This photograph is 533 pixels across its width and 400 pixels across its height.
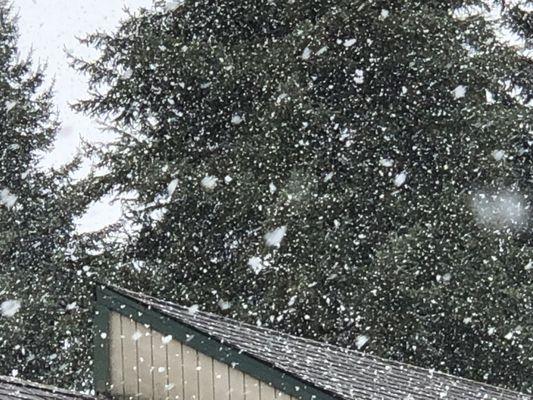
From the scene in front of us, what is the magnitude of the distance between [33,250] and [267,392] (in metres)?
17.5

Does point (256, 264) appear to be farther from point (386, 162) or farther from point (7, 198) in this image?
point (7, 198)

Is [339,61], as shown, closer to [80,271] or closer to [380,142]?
[380,142]

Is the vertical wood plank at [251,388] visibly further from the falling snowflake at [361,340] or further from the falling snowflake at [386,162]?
the falling snowflake at [386,162]

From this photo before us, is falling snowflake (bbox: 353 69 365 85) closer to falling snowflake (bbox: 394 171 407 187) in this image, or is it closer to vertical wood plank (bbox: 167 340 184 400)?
falling snowflake (bbox: 394 171 407 187)

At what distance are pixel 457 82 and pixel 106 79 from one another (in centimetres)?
730

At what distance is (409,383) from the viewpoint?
30.6ft

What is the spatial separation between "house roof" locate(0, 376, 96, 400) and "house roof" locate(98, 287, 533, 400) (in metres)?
0.93

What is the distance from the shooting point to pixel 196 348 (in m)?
7.77

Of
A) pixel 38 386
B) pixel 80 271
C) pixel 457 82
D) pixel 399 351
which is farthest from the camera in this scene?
pixel 80 271

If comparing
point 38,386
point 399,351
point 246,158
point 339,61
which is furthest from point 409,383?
point 339,61

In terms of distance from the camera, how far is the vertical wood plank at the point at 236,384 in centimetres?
744

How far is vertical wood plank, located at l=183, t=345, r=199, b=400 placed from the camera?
7.79m

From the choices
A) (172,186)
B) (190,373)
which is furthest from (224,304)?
(190,373)

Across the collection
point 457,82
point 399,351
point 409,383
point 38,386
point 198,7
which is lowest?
point 399,351
